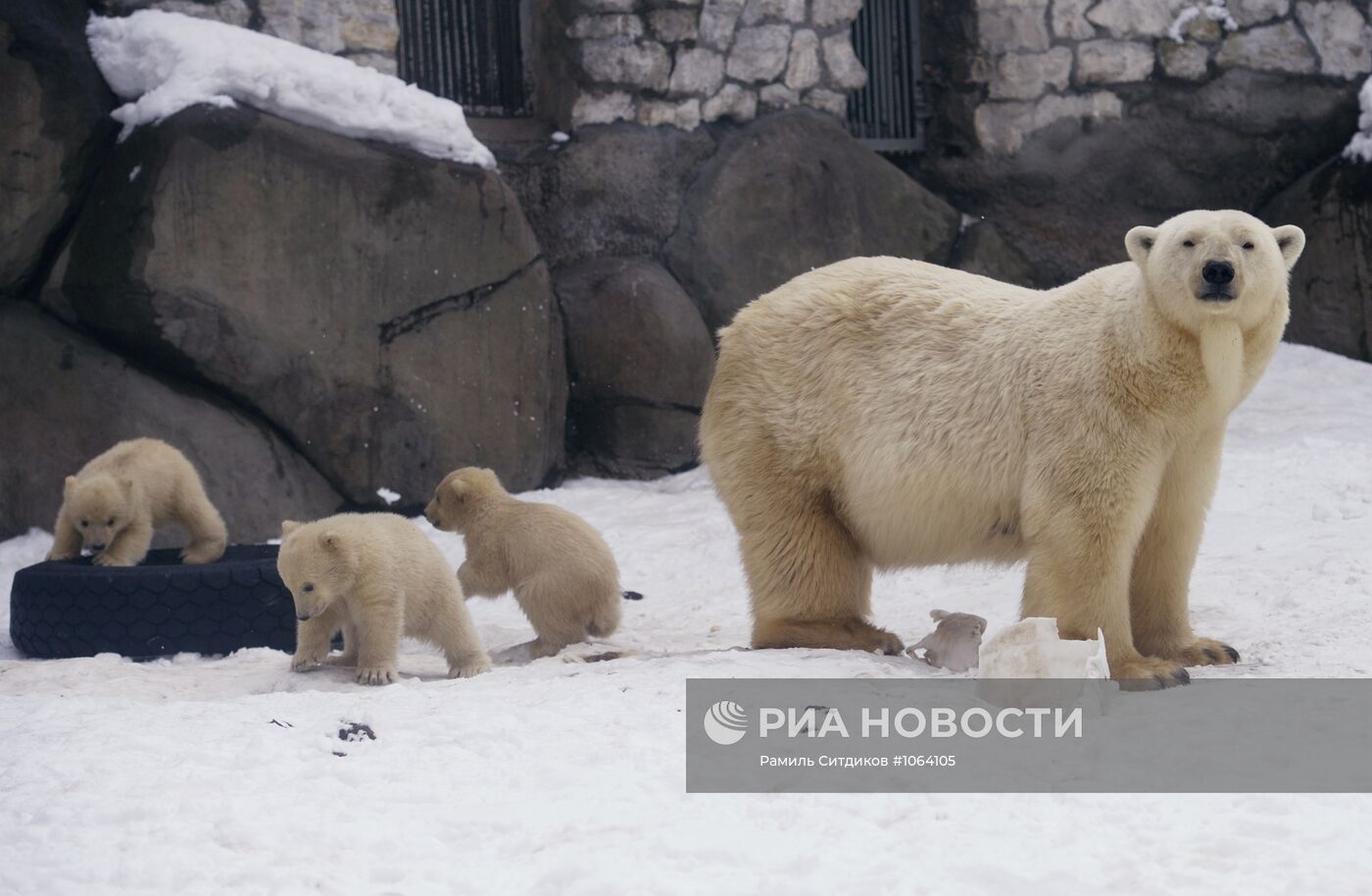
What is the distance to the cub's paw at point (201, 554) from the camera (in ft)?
19.5

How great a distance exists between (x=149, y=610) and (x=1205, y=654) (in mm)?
3540

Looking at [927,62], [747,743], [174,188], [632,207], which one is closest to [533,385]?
[632,207]

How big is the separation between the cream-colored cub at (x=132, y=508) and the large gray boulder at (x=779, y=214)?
357 cm

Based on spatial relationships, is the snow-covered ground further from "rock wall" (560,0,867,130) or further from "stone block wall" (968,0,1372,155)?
"stone block wall" (968,0,1372,155)

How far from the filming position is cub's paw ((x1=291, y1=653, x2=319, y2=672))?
181 inches

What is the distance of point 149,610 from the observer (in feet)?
17.4

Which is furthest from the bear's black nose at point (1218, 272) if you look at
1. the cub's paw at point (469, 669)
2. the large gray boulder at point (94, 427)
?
the large gray boulder at point (94, 427)

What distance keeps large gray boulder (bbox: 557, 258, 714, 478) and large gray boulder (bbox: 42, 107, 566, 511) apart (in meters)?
0.37

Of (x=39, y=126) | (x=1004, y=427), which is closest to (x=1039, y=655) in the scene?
(x=1004, y=427)

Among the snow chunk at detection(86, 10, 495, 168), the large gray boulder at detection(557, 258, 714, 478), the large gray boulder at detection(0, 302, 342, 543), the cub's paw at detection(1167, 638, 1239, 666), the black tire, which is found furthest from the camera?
the large gray boulder at detection(557, 258, 714, 478)

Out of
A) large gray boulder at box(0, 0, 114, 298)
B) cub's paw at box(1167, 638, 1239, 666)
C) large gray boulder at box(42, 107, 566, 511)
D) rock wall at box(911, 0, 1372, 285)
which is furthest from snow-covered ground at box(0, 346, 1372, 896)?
rock wall at box(911, 0, 1372, 285)

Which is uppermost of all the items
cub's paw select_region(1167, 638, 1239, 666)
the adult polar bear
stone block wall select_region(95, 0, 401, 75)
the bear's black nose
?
stone block wall select_region(95, 0, 401, 75)

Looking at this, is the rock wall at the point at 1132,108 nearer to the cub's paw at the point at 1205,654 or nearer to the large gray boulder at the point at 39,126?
the large gray boulder at the point at 39,126

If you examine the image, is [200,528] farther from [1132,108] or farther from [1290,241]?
[1132,108]
